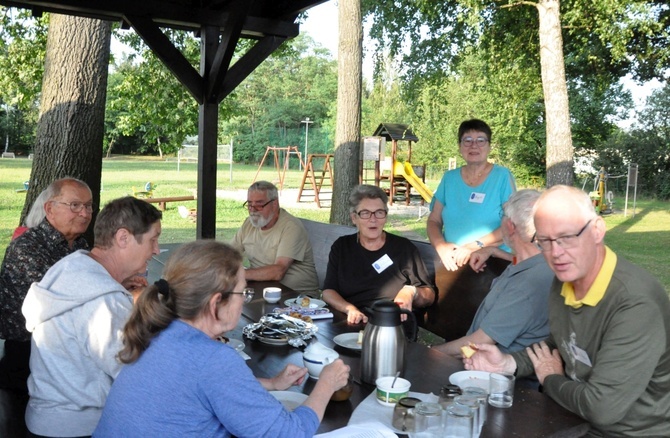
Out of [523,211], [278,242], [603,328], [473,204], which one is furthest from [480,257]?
[278,242]

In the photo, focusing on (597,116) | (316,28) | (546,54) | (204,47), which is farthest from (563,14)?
(316,28)

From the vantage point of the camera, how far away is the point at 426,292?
355 cm

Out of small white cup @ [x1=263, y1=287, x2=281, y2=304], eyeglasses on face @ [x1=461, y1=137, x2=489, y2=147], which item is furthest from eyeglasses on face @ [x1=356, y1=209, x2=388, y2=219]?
eyeglasses on face @ [x1=461, y1=137, x2=489, y2=147]

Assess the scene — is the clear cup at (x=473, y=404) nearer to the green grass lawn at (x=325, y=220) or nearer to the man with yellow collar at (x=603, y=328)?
the man with yellow collar at (x=603, y=328)

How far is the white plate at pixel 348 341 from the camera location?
269cm

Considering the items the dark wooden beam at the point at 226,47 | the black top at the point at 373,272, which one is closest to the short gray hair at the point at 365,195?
the black top at the point at 373,272

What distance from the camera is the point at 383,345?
2.24 meters

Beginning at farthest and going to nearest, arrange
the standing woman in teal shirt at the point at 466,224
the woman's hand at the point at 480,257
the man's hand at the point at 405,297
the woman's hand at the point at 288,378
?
the standing woman in teal shirt at the point at 466,224, the woman's hand at the point at 480,257, the man's hand at the point at 405,297, the woman's hand at the point at 288,378

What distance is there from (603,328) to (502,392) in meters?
0.39

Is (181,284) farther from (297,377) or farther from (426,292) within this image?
(426,292)

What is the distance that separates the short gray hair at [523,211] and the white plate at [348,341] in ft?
2.79

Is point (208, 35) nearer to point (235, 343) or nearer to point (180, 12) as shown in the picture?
point (180, 12)

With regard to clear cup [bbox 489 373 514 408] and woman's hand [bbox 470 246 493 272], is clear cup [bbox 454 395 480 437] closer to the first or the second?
clear cup [bbox 489 373 514 408]

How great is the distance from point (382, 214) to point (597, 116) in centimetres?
2261
